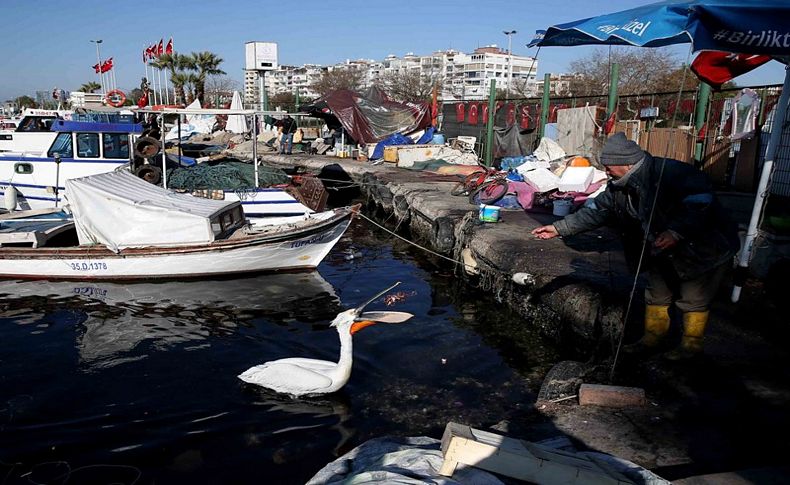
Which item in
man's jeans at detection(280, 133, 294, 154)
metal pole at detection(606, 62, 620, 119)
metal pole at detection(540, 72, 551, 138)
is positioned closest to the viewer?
metal pole at detection(606, 62, 620, 119)

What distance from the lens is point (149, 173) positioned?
46.4ft

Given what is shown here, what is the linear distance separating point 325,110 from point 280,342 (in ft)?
69.6

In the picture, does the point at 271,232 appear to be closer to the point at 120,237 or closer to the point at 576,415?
the point at 120,237

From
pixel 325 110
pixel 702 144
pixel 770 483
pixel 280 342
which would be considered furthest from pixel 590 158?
pixel 325 110

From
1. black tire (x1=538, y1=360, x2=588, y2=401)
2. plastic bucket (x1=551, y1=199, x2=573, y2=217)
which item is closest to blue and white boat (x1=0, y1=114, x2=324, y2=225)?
plastic bucket (x1=551, y1=199, x2=573, y2=217)

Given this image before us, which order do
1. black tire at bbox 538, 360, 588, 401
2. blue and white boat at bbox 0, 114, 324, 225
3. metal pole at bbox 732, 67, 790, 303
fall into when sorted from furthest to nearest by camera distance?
1. blue and white boat at bbox 0, 114, 324, 225
2. metal pole at bbox 732, 67, 790, 303
3. black tire at bbox 538, 360, 588, 401

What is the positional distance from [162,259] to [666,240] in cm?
819

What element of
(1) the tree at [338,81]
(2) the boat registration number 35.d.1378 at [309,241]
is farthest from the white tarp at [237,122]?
(2) the boat registration number 35.d.1378 at [309,241]

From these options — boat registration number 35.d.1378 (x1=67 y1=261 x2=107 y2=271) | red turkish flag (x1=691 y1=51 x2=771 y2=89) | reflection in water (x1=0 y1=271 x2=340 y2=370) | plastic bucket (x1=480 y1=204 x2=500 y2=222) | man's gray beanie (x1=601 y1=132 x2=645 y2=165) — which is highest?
red turkish flag (x1=691 y1=51 x2=771 y2=89)

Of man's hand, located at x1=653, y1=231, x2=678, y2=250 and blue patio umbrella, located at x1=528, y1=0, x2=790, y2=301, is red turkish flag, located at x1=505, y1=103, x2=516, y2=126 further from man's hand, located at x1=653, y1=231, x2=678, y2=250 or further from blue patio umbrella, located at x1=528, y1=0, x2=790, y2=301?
man's hand, located at x1=653, y1=231, x2=678, y2=250

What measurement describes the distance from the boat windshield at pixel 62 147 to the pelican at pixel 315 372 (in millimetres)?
11174

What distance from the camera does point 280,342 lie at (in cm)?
747

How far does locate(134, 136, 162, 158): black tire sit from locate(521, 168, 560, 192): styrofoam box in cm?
938

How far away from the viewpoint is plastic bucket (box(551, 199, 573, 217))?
10867 millimetres
